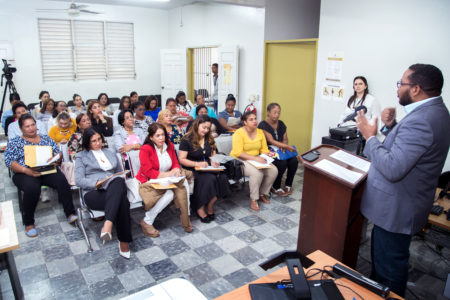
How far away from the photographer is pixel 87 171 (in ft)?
11.6

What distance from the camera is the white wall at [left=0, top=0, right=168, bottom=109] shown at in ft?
25.6

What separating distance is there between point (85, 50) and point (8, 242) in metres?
7.71

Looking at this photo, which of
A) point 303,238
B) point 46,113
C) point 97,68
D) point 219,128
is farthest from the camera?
point 97,68

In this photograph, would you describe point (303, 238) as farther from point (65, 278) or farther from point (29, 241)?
point (29, 241)

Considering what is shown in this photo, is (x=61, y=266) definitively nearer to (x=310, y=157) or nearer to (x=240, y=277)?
(x=240, y=277)

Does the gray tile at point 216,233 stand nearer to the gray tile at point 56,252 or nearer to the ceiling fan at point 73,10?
the gray tile at point 56,252

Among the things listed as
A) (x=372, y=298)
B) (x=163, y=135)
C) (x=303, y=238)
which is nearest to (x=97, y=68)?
(x=163, y=135)

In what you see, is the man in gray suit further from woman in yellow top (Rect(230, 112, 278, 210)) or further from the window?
the window

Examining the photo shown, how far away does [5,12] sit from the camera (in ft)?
25.1

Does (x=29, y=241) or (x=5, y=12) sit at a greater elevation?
(x=5, y=12)

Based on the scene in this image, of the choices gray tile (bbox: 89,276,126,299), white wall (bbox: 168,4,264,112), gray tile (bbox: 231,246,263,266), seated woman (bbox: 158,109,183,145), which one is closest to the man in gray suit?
gray tile (bbox: 231,246,263,266)

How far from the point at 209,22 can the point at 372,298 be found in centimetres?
754

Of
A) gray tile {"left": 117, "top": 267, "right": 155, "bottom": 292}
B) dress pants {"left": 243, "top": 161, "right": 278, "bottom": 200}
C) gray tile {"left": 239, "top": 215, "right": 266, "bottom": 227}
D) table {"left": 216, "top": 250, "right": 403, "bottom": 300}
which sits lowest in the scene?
gray tile {"left": 117, "top": 267, "right": 155, "bottom": 292}

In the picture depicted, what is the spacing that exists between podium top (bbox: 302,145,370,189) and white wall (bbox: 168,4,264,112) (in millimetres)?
4662
